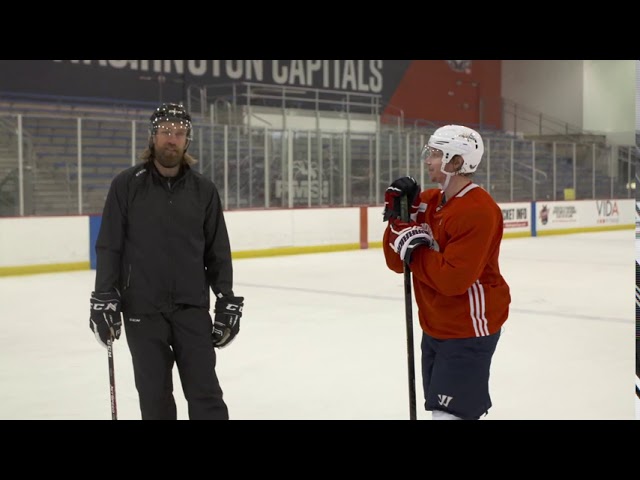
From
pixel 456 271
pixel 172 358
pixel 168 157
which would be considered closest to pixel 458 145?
pixel 456 271

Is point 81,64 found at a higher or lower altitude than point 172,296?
higher

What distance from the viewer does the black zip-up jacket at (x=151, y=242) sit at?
2.97m

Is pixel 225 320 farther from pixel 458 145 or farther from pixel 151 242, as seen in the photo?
pixel 458 145

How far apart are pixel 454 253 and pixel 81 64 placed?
556 inches

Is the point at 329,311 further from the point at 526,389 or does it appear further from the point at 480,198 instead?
the point at 480,198

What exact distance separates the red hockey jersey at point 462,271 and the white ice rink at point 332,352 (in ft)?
4.66

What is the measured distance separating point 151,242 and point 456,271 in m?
1.02

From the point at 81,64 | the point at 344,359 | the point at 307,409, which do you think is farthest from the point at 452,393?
the point at 81,64

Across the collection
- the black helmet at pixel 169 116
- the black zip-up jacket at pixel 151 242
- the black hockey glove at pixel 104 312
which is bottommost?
the black hockey glove at pixel 104 312

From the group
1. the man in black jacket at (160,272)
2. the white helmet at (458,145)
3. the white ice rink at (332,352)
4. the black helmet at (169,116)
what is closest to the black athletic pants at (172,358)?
the man in black jacket at (160,272)

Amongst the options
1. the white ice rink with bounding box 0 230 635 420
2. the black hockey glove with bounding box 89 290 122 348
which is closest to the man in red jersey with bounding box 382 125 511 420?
the black hockey glove with bounding box 89 290 122 348

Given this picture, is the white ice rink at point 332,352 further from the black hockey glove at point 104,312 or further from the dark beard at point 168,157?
the dark beard at point 168,157

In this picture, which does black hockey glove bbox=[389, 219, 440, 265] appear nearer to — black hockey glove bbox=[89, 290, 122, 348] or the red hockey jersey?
the red hockey jersey

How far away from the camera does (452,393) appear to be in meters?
2.71
